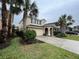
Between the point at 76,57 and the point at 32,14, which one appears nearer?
the point at 76,57

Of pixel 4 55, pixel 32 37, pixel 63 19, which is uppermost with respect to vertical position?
pixel 63 19

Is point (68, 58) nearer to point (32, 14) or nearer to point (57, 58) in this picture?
point (57, 58)

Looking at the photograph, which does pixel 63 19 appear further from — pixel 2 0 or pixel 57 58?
pixel 57 58

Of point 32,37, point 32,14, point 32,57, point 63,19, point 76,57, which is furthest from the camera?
point 63,19

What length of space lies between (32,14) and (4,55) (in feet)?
57.2

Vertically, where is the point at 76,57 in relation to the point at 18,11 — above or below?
below

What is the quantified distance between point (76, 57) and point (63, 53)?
1.65m

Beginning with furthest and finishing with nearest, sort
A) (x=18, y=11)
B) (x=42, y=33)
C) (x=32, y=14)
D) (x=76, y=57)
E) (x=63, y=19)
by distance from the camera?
(x=63, y=19) → (x=42, y=33) → (x=32, y=14) → (x=18, y=11) → (x=76, y=57)

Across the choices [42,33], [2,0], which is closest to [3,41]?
[2,0]

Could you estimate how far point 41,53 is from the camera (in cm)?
1470

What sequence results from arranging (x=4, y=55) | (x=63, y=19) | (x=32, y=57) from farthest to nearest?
(x=63, y=19) < (x=4, y=55) < (x=32, y=57)

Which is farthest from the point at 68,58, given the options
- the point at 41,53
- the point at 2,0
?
the point at 2,0

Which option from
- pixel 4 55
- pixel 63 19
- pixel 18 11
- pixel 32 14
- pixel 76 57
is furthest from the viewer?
pixel 63 19

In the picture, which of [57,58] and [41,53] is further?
[41,53]
